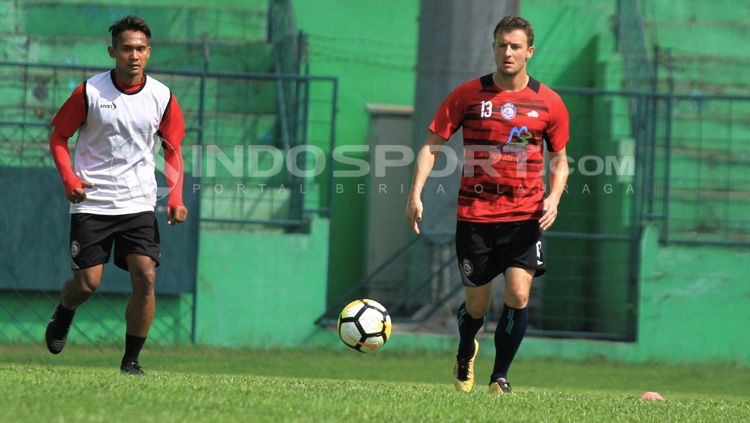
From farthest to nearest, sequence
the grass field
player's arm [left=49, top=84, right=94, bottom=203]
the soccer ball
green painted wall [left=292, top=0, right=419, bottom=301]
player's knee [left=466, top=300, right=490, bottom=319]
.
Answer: green painted wall [left=292, top=0, right=419, bottom=301] < the soccer ball < player's knee [left=466, top=300, right=490, bottom=319] < player's arm [left=49, top=84, right=94, bottom=203] < the grass field

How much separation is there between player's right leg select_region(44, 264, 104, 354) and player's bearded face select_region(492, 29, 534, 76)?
268cm

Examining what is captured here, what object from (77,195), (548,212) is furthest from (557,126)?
(77,195)

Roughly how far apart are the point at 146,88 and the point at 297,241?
473cm

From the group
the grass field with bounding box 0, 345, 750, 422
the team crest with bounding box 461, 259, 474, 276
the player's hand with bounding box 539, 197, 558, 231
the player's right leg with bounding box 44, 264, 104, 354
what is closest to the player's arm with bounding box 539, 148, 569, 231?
the player's hand with bounding box 539, 197, 558, 231

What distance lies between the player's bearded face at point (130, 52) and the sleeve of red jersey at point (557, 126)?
8.07 ft

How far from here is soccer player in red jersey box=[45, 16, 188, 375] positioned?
7180 mm

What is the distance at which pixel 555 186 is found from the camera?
24.6 feet

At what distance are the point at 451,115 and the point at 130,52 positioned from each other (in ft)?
6.40

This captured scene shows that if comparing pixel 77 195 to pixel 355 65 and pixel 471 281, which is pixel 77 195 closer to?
pixel 471 281

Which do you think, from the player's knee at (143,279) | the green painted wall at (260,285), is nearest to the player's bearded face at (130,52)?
the player's knee at (143,279)

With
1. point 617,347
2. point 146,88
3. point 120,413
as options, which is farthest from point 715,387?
point 120,413

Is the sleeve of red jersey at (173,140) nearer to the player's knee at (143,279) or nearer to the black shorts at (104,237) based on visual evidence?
the black shorts at (104,237)

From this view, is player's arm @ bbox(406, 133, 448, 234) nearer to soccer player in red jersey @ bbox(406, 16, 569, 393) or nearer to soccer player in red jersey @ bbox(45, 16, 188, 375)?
soccer player in red jersey @ bbox(406, 16, 569, 393)

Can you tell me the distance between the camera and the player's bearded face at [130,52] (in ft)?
23.4
